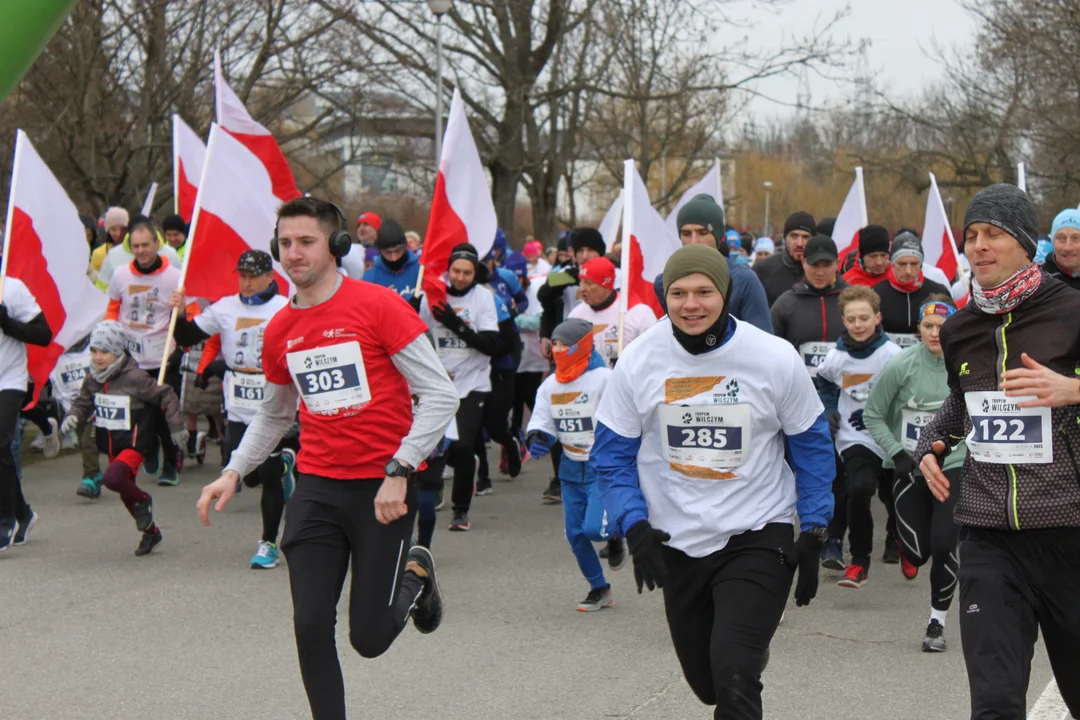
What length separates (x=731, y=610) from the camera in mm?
4164

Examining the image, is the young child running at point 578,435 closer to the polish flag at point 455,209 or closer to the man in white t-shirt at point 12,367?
the polish flag at point 455,209

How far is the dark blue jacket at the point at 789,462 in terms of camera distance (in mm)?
4305

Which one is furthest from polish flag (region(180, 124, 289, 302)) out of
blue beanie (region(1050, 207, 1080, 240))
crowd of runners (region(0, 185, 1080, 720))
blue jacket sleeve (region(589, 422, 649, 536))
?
blue jacket sleeve (region(589, 422, 649, 536))

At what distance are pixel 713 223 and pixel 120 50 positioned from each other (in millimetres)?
14132

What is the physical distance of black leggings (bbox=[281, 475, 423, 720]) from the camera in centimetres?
459

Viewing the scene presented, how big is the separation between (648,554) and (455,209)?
6498 millimetres

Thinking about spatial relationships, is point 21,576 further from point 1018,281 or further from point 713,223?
point 1018,281

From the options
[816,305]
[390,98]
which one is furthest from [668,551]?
[390,98]

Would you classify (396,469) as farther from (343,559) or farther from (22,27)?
(22,27)

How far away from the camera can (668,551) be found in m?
4.40

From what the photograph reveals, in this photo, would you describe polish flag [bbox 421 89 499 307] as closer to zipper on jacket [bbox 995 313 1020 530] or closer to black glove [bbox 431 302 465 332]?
black glove [bbox 431 302 465 332]

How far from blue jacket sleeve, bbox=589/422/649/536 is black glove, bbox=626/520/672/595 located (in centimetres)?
6

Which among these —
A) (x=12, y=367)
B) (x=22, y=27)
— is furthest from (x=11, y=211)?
(x=22, y=27)

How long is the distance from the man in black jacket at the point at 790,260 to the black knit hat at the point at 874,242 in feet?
2.03
